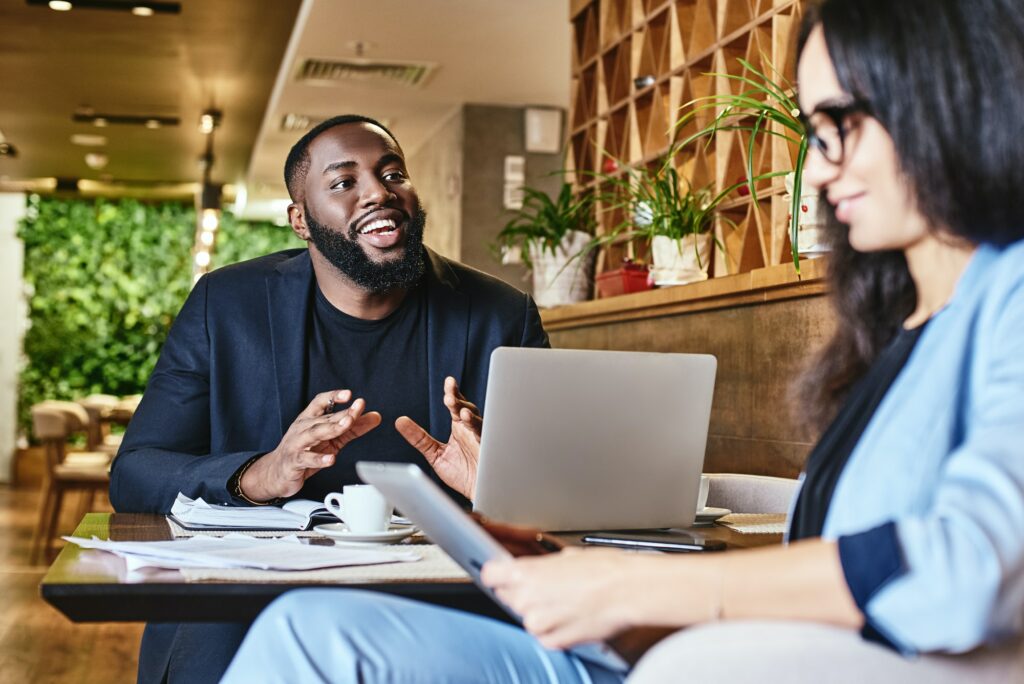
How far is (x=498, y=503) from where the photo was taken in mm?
1510

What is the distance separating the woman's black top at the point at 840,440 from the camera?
1113mm

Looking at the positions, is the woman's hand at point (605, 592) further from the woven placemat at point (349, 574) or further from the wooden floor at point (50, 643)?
the wooden floor at point (50, 643)

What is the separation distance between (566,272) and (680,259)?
877 mm

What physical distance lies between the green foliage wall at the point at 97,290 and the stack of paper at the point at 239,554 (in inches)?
425

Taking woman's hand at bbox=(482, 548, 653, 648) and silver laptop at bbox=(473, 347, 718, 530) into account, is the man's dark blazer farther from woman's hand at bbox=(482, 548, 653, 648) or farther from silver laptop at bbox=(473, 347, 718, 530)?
woman's hand at bbox=(482, 548, 653, 648)

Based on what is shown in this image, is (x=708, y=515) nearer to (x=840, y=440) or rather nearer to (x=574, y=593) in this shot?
(x=840, y=440)

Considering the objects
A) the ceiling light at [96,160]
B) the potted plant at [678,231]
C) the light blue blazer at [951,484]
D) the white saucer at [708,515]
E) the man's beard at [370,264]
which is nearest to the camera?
the light blue blazer at [951,484]

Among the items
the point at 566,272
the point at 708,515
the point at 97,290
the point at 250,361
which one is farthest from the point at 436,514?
the point at 97,290

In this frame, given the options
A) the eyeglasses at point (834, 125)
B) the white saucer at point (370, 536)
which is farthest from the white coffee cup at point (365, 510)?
the eyeglasses at point (834, 125)

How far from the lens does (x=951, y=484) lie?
0.89 meters

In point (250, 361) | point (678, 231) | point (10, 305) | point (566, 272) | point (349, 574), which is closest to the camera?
point (349, 574)

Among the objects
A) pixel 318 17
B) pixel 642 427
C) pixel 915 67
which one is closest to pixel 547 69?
pixel 318 17

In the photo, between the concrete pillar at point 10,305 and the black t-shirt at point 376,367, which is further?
the concrete pillar at point 10,305

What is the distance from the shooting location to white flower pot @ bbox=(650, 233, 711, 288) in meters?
3.39
